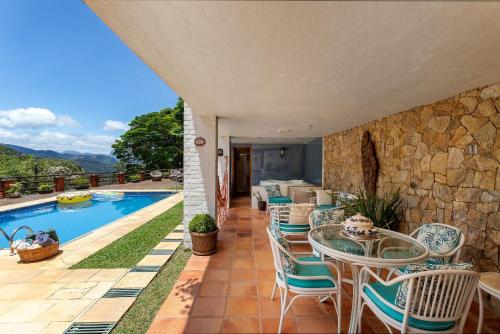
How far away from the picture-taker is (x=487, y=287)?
6.24 ft

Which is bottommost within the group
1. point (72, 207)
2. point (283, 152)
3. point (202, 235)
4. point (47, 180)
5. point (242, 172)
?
point (72, 207)

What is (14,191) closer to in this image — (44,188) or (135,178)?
(44,188)

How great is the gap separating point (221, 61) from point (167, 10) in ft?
2.17

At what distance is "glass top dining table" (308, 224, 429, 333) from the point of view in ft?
5.99

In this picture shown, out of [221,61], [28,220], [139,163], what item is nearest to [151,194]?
[28,220]

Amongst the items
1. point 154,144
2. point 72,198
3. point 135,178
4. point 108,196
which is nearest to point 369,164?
point 72,198

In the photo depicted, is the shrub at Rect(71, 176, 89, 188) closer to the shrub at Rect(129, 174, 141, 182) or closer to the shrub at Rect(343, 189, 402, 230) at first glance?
the shrub at Rect(129, 174, 141, 182)

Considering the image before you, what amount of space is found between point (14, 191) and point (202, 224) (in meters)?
10.7

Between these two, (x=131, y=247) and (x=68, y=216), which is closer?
(x=131, y=247)

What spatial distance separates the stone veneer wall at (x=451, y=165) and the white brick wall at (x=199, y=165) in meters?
3.16

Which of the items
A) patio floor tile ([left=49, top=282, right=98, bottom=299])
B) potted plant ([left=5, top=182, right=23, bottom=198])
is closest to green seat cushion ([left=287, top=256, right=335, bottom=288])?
patio floor tile ([left=49, top=282, right=98, bottom=299])

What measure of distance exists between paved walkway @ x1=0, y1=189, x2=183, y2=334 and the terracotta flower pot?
50 cm

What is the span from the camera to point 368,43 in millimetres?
1541

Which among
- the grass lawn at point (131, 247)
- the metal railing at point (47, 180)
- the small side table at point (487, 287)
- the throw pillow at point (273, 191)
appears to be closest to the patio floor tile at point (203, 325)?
the grass lawn at point (131, 247)
